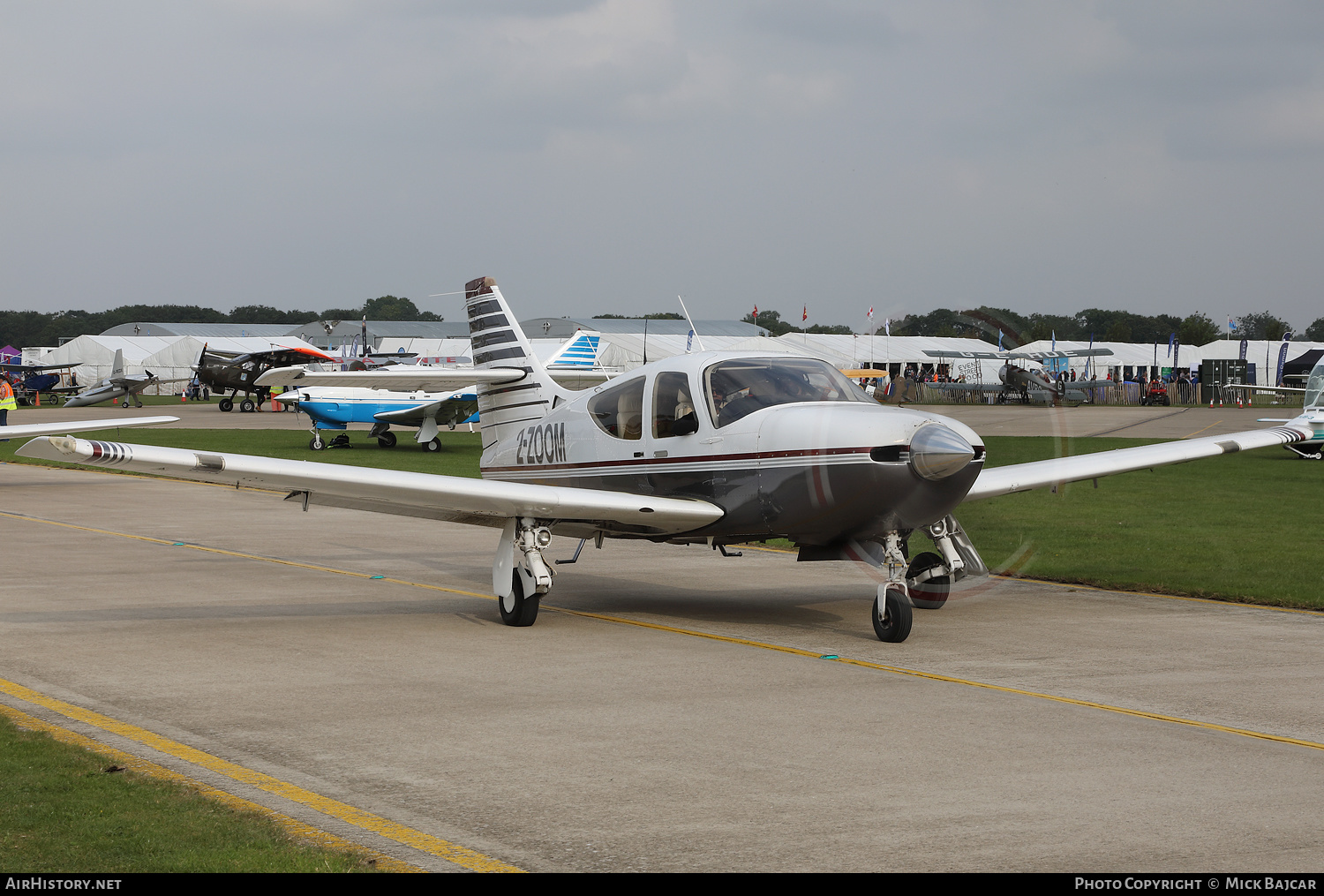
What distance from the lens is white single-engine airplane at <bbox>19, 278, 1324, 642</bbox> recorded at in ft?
29.3

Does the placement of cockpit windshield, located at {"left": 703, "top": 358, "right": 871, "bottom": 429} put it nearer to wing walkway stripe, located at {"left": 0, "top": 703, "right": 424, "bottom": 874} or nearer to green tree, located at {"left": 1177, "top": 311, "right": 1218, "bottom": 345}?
wing walkway stripe, located at {"left": 0, "top": 703, "right": 424, "bottom": 874}

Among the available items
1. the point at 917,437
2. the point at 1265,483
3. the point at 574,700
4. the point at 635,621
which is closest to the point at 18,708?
the point at 574,700

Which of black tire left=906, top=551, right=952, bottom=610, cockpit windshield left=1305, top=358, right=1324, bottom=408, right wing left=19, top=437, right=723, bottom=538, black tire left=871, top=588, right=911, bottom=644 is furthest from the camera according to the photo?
cockpit windshield left=1305, top=358, right=1324, bottom=408

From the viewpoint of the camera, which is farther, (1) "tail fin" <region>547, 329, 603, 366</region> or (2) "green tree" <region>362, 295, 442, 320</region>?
(2) "green tree" <region>362, 295, 442, 320</region>

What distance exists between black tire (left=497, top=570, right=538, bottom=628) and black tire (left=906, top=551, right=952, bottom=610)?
3.24 metres

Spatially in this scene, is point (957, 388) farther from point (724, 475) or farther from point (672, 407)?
point (724, 475)

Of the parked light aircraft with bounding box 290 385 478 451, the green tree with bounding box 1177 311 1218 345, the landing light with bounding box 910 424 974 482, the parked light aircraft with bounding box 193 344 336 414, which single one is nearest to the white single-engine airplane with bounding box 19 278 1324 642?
→ the landing light with bounding box 910 424 974 482

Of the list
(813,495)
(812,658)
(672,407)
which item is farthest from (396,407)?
(812,658)

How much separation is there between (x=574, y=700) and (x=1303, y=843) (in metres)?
4.05

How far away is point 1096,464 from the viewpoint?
1149cm

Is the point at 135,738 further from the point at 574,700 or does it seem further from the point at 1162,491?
the point at 1162,491

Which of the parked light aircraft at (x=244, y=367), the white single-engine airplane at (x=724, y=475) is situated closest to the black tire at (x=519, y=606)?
the white single-engine airplane at (x=724, y=475)

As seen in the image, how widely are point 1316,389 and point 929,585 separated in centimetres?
2111

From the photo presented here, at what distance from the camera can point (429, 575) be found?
13.5 m
